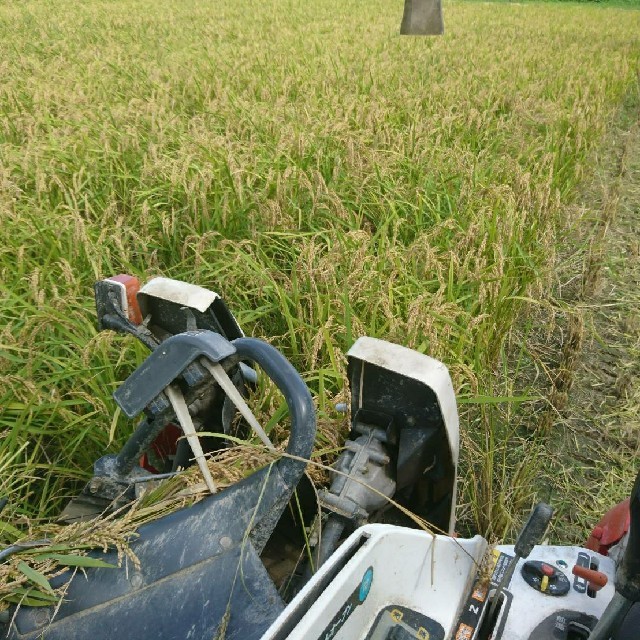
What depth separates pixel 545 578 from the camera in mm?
1087

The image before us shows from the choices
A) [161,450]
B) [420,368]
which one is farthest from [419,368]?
[161,450]

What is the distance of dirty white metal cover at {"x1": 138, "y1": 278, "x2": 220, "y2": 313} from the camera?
4.28 ft

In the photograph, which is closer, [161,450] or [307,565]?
[307,565]

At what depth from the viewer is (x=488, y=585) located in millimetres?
1120

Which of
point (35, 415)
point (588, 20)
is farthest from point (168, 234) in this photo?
point (588, 20)

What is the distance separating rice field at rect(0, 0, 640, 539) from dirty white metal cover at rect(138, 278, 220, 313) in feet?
1.20

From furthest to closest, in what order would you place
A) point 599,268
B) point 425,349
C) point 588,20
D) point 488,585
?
1. point 588,20
2. point 599,268
3. point 425,349
4. point 488,585

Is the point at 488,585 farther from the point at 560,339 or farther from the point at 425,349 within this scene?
the point at 560,339

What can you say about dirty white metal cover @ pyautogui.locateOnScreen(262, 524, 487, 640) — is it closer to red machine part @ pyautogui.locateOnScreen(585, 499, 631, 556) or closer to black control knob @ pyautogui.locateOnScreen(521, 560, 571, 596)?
black control knob @ pyautogui.locateOnScreen(521, 560, 571, 596)

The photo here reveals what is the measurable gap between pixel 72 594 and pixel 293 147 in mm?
2452

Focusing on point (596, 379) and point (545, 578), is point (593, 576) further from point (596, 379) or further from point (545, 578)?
point (596, 379)

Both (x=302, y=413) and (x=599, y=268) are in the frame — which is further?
(x=599, y=268)

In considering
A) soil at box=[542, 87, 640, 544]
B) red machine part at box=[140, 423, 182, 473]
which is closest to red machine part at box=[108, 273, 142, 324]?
red machine part at box=[140, 423, 182, 473]

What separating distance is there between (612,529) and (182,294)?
1.02m
